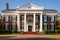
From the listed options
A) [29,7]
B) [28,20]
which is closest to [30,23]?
[28,20]

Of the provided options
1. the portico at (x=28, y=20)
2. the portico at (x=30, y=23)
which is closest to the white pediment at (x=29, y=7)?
the portico at (x=28, y=20)

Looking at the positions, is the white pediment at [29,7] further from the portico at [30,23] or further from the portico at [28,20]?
the portico at [30,23]

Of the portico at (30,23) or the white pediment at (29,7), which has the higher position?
the white pediment at (29,7)

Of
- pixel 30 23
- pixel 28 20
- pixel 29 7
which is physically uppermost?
pixel 29 7

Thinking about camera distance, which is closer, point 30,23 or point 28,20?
point 30,23

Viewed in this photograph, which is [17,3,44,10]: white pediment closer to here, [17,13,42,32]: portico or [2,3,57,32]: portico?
[2,3,57,32]: portico

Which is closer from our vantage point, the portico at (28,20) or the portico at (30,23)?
the portico at (30,23)

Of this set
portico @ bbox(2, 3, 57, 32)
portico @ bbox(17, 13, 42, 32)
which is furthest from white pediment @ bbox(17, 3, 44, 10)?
portico @ bbox(17, 13, 42, 32)

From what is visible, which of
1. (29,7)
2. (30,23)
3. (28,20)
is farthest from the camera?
(28,20)

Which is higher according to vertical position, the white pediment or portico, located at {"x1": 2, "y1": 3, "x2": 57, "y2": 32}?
the white pediment

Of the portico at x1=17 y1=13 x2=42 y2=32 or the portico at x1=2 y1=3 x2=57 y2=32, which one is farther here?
the portico at x1=2 y1=3 x2=57 y2=32

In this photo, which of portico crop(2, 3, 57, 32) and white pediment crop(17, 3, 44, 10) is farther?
portico crop(2, 3, 57, 32)

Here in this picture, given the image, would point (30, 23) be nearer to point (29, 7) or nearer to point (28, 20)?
point (28, 20)

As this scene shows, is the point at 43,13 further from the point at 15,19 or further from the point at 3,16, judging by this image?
the point at 3,16
